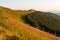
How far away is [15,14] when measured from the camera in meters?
38.3

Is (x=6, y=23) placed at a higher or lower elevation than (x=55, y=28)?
higher

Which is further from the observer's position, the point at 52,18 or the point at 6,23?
the point at 52,18

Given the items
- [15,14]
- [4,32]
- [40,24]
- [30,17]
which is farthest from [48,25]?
[4,32]

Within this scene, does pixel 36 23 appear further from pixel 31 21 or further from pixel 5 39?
pixel 5 39

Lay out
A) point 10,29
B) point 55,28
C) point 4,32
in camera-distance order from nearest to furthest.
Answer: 1. point 4,32
2. point 10,29
3. point 55,28

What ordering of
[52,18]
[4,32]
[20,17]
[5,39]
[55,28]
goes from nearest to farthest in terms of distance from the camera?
1. [5,39]
2. [4,32]
3. [55,28]
4. [20,17]
5. [52,18]

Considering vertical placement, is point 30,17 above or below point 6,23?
below

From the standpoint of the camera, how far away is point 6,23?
1919cm

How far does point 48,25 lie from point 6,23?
17618mm

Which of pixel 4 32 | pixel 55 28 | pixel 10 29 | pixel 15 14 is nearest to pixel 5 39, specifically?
pixel 4 32

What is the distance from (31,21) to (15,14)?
364cm

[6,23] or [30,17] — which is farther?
[30,17]

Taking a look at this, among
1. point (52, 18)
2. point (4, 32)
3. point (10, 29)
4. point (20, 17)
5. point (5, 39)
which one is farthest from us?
point (52, 18)

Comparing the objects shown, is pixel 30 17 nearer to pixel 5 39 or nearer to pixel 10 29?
pixel 10 29
